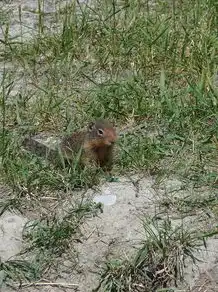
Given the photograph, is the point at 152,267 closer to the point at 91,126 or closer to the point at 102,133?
the point at 102,133

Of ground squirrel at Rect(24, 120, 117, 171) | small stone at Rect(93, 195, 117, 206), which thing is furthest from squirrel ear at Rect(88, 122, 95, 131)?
small stone at Rect(93, 195, 117, 206)

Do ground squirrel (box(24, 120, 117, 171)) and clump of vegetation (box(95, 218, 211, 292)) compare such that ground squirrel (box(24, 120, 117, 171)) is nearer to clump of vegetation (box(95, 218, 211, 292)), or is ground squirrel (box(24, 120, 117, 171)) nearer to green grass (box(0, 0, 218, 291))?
green grass (box(0, 0, 218, 291))

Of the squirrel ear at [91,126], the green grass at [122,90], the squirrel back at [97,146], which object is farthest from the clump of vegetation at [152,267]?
the squirrel ear at [91,126]

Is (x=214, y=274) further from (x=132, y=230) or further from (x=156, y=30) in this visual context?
(x=156, y=30)

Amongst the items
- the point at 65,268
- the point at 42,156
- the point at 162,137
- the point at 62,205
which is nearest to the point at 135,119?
the point at 162,137

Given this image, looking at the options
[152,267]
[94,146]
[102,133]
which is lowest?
[152,267]

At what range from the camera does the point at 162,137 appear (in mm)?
5406

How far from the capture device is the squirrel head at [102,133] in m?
5.08

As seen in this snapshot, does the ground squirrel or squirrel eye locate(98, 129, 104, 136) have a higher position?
squirrel eye locate(98, 129, 104, 136)

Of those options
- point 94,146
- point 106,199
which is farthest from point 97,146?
point 106,199

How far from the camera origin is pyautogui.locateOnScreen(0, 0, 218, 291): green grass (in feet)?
16.4

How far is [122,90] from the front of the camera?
5828 millimetres

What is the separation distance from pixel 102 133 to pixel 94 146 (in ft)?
0.41

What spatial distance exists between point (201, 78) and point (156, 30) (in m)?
0.80
